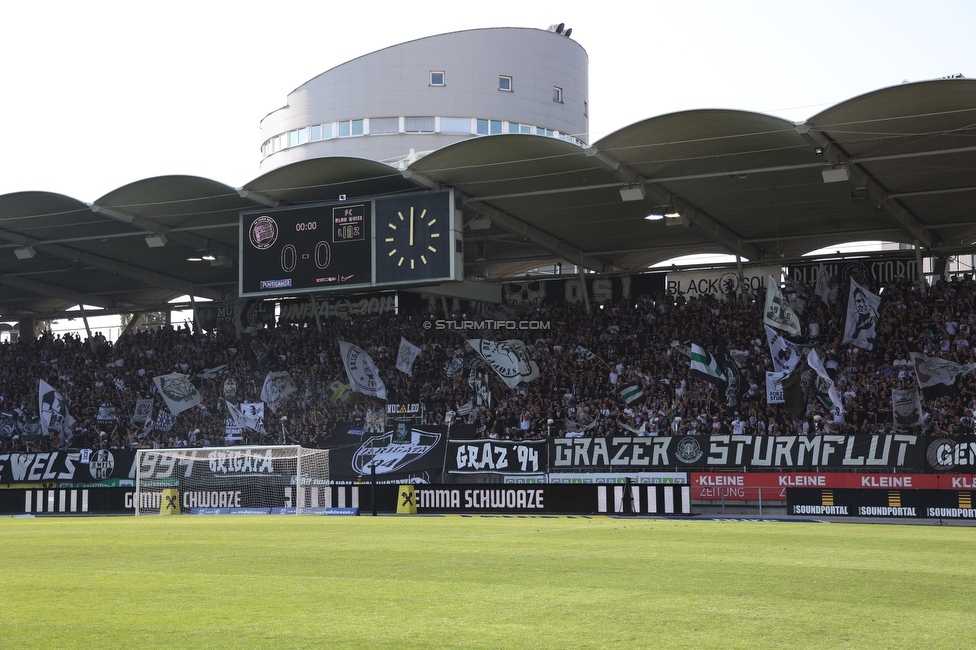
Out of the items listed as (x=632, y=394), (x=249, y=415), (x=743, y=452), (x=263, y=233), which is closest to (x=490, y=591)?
(x=743, y=452)

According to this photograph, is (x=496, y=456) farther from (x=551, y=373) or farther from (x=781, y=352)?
(x=781, y=352)

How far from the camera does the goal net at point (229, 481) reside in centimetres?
3356

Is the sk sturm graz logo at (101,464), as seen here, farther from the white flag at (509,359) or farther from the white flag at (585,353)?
the white flag at (585,353)

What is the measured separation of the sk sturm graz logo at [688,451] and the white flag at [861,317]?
6.26 meters

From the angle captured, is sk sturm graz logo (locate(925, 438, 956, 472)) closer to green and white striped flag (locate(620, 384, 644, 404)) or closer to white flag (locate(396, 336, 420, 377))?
green and white striped flag (locate(620, 384, 644, 404))

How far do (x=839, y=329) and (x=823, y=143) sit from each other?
30.4 feet

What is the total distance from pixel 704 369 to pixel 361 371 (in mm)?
13815

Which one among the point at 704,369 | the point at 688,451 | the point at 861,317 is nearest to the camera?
the point at 688,451

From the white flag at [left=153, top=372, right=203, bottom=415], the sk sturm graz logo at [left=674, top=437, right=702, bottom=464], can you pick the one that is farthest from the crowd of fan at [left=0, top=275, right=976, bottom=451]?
the sk sturm graz logo at [left=674, top=437, right=702, bottom=464]

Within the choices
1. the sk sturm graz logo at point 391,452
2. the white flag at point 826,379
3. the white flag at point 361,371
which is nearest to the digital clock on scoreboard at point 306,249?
the sk sturm graz logo at point 391,452

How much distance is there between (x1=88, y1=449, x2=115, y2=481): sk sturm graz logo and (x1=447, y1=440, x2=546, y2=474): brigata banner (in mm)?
14220

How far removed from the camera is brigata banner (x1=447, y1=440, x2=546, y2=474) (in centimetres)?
3472

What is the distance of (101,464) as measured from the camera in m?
41.8

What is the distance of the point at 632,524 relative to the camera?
77.2 ft
